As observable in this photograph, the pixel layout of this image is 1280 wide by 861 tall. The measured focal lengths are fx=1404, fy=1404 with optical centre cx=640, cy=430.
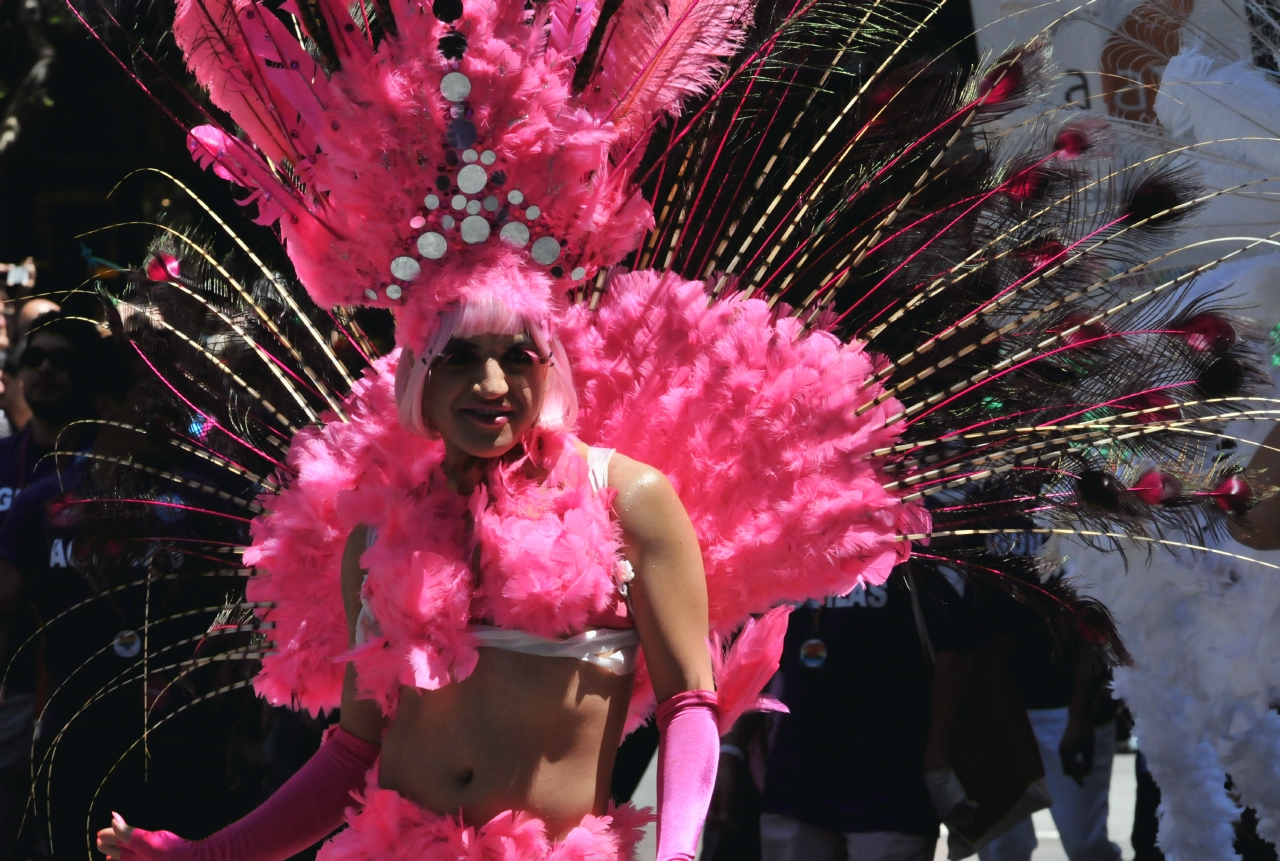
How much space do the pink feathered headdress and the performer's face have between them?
0.06 m

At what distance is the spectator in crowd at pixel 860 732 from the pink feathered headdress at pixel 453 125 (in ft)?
6.73

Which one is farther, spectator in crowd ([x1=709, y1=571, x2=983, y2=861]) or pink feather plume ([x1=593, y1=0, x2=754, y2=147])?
spectator in crowd ([x1=709, y1=571, x2=983, y2=861])

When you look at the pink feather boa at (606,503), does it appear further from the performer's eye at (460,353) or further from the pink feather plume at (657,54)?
the pink feather plume at (657,54)

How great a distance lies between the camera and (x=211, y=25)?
7.93 feet

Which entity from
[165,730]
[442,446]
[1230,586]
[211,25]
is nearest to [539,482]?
[442,446]

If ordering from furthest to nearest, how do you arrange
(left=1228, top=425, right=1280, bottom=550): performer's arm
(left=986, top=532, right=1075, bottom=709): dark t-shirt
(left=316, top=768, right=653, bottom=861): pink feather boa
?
(left=1228, top=425, right=1280, bottom=550): performer's arm, (left=986, top=532, right=1075, bottom=709): dark t-shirt, (left=316, top=768, right=653, bottom=861): pink feather boa

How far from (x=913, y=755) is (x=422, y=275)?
2.47 meters

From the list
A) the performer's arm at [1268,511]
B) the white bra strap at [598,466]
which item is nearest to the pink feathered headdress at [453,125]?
the white bra strap at [598,466]

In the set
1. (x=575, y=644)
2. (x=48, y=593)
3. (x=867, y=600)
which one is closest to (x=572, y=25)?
(x=575, y=644)

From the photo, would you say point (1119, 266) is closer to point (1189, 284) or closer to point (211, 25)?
point (1189, 284)

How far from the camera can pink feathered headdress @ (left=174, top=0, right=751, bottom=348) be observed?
2.29m

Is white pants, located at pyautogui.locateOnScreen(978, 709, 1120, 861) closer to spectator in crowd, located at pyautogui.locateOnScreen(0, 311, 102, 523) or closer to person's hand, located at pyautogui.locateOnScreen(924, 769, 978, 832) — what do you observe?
person's hand, located at pyautogui.locateOnScreen(924, 769, 978, 832)

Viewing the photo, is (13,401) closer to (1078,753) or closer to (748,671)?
(748,671)

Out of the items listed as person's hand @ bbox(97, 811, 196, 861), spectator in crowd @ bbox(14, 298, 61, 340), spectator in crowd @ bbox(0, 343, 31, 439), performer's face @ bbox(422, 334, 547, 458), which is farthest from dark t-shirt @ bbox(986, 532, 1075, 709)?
spectator in crowd @ bbox(0, 343, 31, 439)
